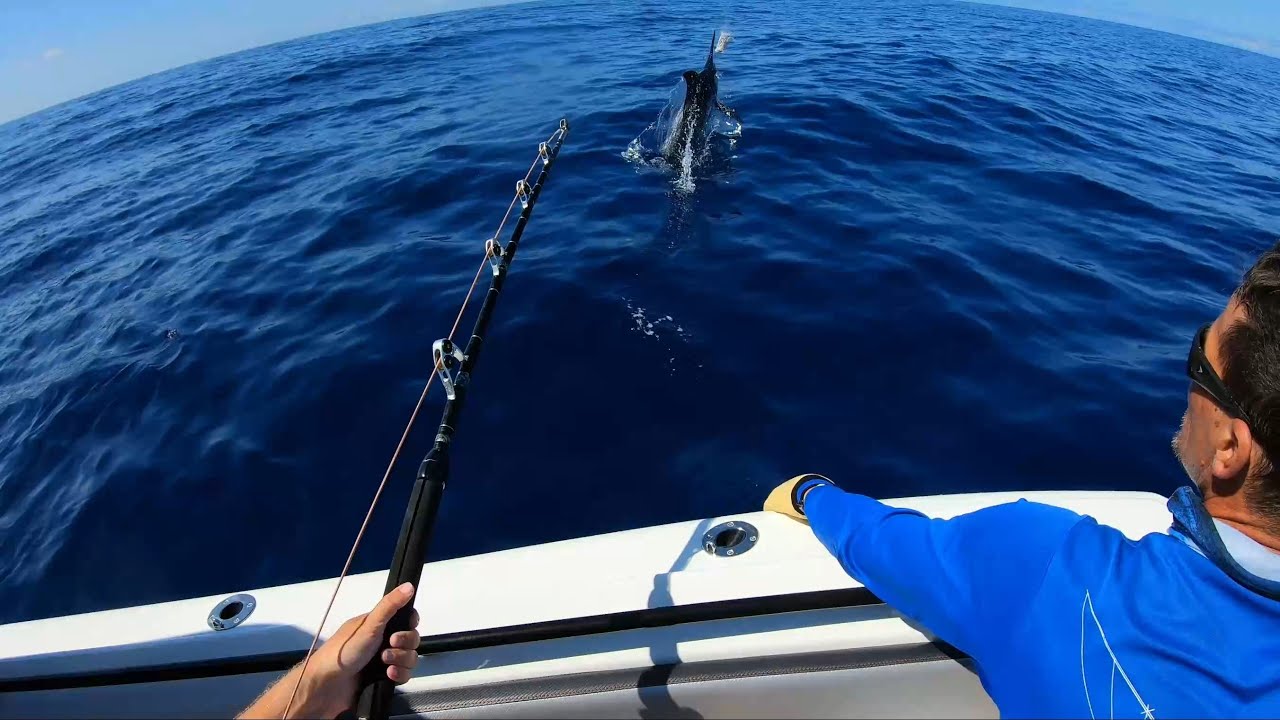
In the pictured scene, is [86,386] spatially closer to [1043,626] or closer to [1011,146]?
[1043,626]

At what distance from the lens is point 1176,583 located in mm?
1363

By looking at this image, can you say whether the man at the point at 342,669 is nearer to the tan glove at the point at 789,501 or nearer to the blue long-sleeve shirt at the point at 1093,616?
the blue long-sleeve shirt at the point at 1093,616

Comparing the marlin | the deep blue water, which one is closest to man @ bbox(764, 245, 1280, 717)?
the deep blue water

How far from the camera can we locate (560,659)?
7.59 ft

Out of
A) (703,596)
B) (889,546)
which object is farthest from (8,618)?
(889,546)

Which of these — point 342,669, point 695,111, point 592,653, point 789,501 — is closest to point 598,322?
point 789,501

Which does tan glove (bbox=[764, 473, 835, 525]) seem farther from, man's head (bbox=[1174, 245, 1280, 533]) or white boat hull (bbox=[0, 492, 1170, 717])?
man's head (bbox=[1174, 245, 1280, 533])

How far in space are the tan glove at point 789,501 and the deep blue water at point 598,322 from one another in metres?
0.97

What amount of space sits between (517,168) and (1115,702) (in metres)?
9.97

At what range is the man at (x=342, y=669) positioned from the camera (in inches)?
68.9

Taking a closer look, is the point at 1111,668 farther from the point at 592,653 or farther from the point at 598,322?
the point at 598,322

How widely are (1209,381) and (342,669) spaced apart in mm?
2371

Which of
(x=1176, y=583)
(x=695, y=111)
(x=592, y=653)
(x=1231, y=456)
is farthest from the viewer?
(x=695, y=111)

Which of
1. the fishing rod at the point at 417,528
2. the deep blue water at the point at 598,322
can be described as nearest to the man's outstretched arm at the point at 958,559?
the fishing rod at the point at 417,528
